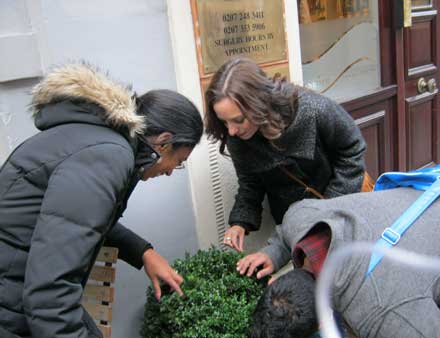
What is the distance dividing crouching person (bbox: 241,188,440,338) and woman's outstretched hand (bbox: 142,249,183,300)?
387mm

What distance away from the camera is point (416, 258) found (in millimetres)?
1463

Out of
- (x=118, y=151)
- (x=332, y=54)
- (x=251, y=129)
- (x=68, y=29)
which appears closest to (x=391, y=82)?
(x=332, y=54)

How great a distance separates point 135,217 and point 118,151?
114 cm

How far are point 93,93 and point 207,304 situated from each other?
2.90ft

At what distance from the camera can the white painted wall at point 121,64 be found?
2.01 meters

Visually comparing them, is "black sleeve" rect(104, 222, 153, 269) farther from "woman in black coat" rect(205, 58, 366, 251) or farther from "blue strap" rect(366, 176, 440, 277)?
"blue strap" rect(366, 176, 440, 277)

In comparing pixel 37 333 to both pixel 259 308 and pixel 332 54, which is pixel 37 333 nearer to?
pixel 259 308

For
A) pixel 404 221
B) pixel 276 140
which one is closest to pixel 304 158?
pixel 276 140

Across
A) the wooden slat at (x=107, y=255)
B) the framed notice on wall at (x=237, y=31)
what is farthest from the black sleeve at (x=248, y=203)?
the wooden slat at (x=107, y=255)

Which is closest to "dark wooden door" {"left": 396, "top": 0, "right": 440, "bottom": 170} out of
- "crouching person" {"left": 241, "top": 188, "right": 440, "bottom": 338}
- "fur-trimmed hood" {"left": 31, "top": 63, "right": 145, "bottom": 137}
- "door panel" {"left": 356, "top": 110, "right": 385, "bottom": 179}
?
"door panel" {"left": 356, "top": 110, "right": 385, "bottom": 179}

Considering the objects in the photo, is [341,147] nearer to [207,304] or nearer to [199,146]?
[199,146]

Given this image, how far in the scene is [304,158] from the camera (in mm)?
2330

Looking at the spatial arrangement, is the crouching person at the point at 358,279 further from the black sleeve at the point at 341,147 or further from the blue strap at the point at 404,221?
the black sleeve at the point at 341,147

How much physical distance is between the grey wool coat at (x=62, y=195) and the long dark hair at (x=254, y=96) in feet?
1.99
